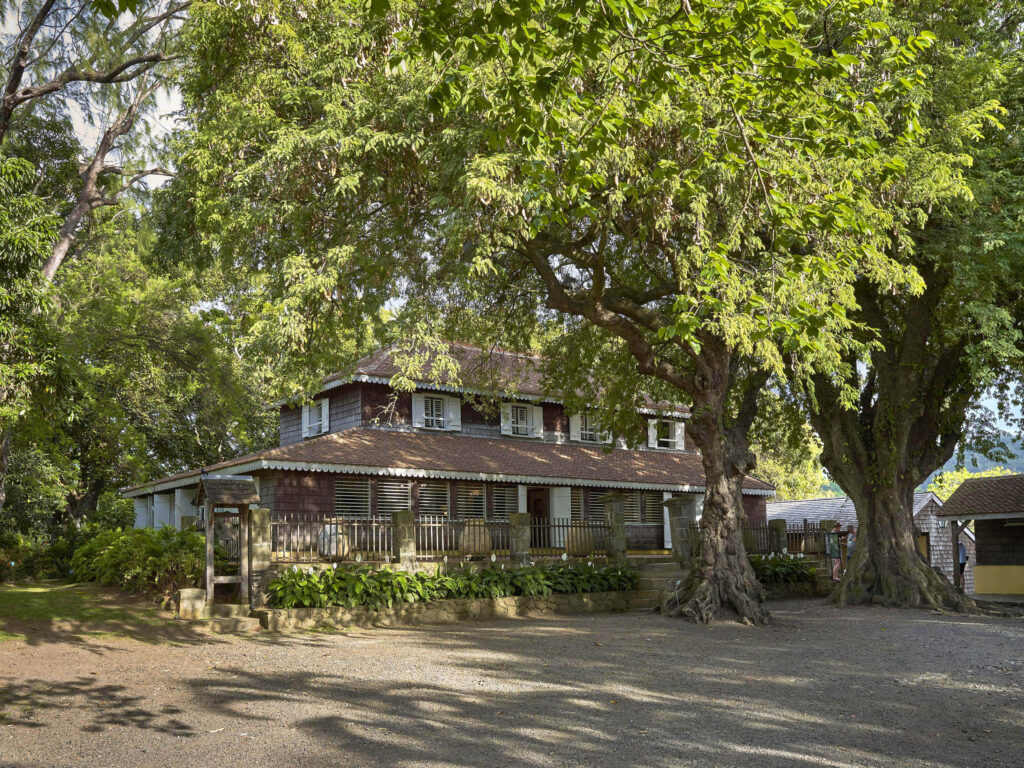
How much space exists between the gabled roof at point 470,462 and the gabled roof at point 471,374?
1.80 metres

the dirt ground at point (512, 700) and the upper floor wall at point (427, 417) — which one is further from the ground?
the upper floor wall at point (427, 417)

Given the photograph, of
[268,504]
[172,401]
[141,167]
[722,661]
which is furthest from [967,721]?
[172,401]

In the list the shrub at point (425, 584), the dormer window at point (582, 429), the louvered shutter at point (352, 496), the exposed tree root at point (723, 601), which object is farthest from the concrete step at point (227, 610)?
the dormer window at point (582, 429)

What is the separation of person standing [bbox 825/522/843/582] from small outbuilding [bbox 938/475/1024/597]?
3407 millimetres

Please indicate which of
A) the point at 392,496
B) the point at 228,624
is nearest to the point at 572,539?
the point at 392,496

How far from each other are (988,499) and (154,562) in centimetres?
2496

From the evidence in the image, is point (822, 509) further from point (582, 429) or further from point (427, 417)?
point (427, 417)

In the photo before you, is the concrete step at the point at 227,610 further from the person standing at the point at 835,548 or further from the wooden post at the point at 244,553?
the person standing at the point at 835,548

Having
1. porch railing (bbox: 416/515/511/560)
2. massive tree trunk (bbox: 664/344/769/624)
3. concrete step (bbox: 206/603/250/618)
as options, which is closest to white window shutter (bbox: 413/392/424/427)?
porch railing (bbox: 416/515/511/560)

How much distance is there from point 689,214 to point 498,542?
10.8m

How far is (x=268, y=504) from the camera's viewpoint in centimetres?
2430

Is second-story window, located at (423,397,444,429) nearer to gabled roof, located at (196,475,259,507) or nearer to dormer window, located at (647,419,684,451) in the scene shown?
dormer window, located at (647,419,684,451)

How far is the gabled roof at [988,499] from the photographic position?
26672mm

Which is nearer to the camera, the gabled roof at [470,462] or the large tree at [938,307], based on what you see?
the large tree at [938,307]
